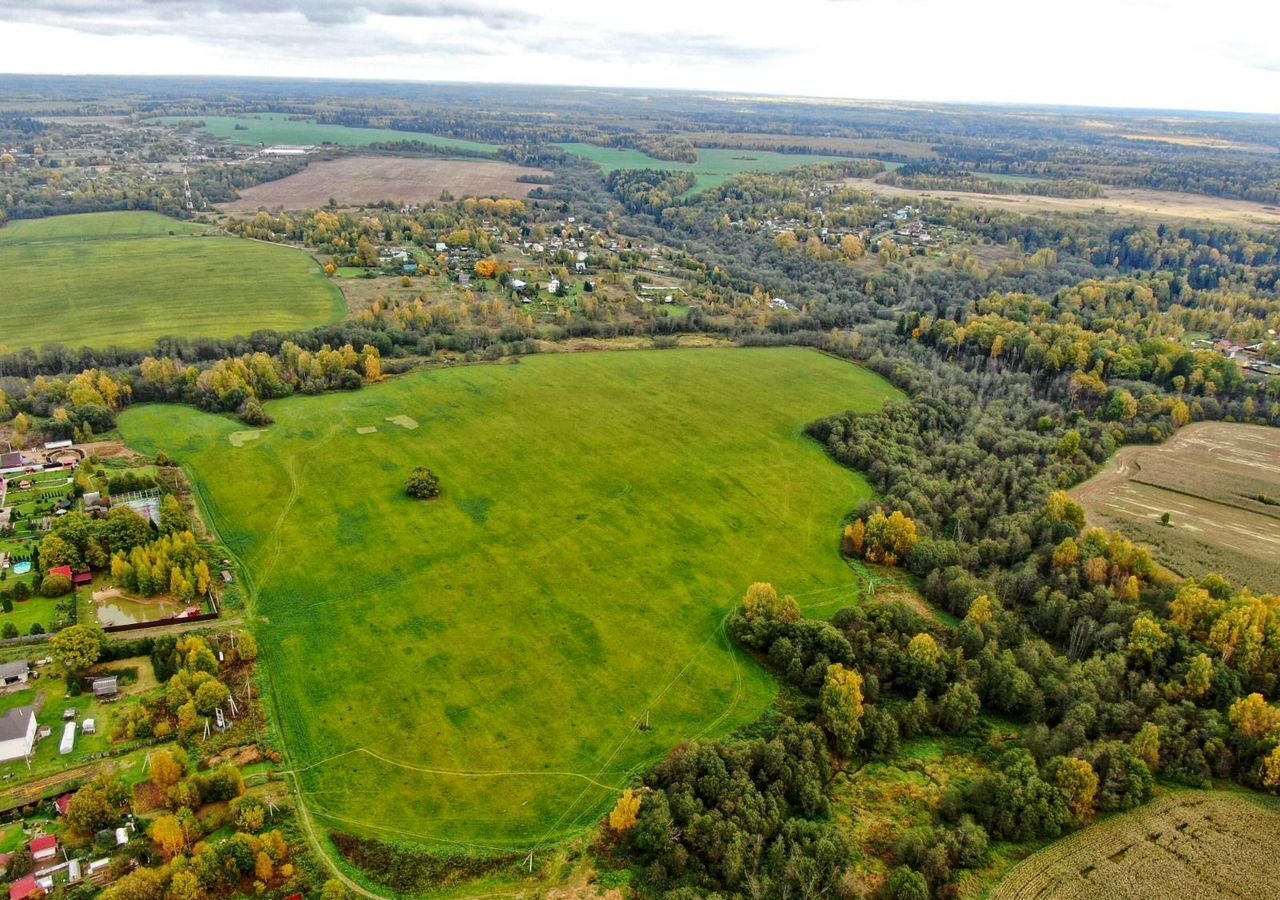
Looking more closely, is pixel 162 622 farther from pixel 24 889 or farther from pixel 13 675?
pixel 24 889

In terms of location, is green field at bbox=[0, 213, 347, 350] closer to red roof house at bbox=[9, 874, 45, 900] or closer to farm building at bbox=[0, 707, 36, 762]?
farm building at bbox=[0, 707, 36, 762]

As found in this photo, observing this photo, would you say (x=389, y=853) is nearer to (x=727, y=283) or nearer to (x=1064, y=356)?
(x=1064, y=356)

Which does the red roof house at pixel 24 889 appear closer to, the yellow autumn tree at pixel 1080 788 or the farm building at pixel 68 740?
the farm building at pixel 68 740

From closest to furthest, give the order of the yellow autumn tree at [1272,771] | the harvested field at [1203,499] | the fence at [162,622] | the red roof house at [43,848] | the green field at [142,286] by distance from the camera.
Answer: the red roof house at [43,848] < the yellow autumn tree at [1272,771] < the fence at [162,622] < the harvested field at [1203,499] < the green field at [142,286]

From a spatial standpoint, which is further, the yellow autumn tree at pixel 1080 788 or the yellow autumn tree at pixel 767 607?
the yellow autumn tree at pixel 767 607

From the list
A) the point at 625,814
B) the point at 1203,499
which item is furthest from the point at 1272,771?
the point at 1203,499

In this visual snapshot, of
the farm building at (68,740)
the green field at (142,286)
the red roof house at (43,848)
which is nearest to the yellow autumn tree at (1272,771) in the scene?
the red roof house at (43,848)
